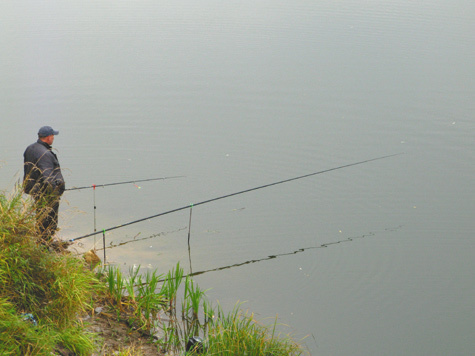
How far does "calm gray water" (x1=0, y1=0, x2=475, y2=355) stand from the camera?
727 cm

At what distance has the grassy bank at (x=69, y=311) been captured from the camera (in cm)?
421

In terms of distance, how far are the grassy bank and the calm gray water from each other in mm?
691

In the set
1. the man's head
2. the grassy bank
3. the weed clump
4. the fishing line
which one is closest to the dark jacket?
the man's head

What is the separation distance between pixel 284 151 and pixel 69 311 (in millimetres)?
7107

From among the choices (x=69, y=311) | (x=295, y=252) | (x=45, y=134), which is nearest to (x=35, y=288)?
(x=69, y=311)

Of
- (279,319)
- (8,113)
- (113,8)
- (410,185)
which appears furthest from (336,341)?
(113,8)

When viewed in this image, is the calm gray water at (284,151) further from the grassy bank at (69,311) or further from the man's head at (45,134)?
the man's head at (45,134)

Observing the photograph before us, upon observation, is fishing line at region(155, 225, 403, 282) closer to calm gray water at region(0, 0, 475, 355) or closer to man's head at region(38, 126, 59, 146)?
calm gray water at region(0, 0, 475, 355)

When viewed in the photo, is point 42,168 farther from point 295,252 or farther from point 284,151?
point 284,151

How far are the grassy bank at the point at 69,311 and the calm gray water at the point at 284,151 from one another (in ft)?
2.27

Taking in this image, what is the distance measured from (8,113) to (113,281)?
8.12 m

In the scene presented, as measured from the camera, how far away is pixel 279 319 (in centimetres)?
668

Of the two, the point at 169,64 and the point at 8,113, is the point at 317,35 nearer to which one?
the point at 169,64

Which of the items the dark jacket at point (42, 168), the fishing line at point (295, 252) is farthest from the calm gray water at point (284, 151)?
the dark jacket at point (42, 168)
